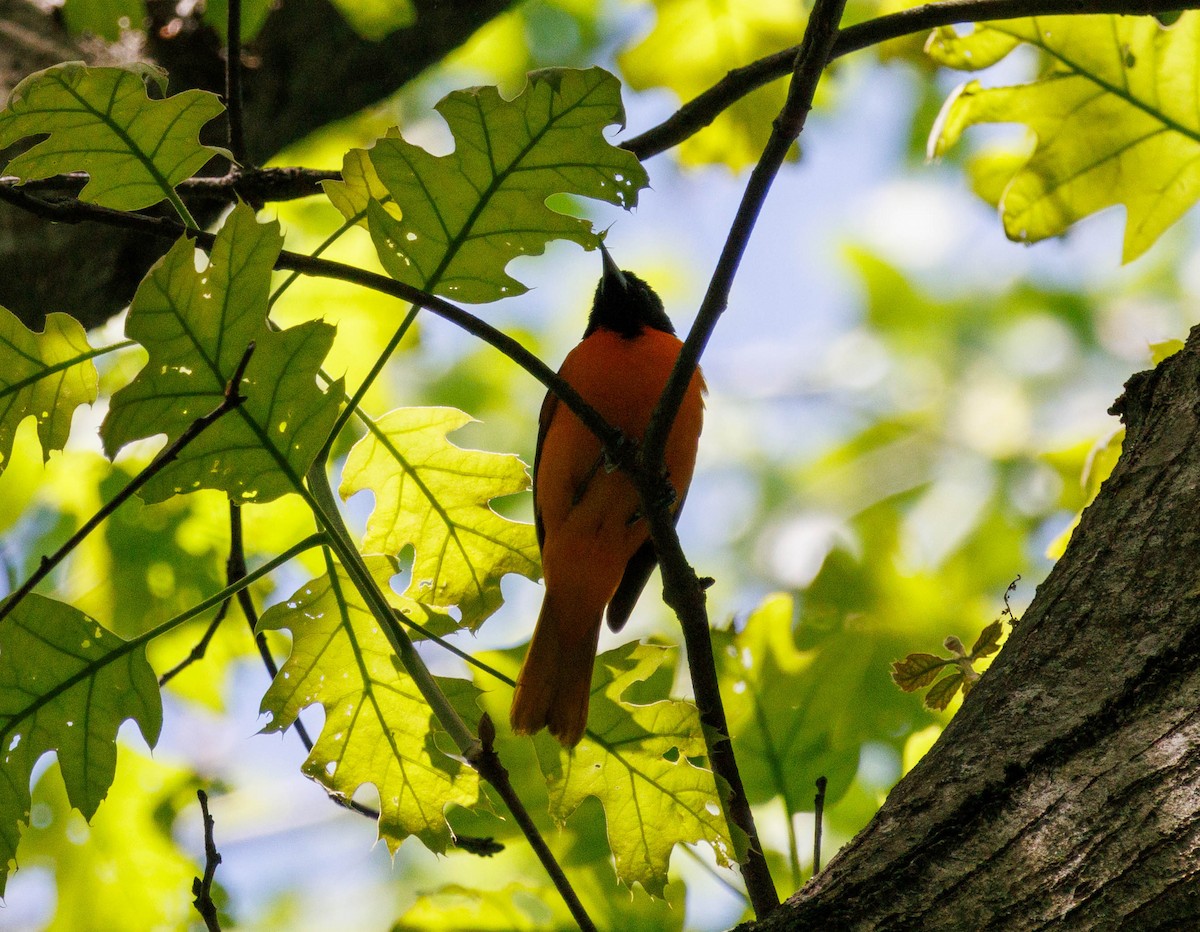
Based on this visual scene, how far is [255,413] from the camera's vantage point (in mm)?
1704

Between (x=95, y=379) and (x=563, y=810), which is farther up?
(x=95, y=379)

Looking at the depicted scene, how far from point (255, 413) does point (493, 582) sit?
694mm

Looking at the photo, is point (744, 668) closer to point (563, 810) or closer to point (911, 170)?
point (563, 810)

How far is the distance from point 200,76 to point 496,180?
5.62 ft

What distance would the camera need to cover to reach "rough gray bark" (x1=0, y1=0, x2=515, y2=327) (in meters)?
2.86

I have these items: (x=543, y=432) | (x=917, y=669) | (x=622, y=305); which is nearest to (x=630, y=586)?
(x=543, y=432)

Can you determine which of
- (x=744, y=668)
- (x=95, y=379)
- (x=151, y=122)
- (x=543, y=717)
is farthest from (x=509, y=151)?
(x=744, y=668)

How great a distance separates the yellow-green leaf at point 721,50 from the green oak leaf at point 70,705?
7.73 feet

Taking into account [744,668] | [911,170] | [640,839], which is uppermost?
[911,170]

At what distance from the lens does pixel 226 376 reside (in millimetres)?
1716

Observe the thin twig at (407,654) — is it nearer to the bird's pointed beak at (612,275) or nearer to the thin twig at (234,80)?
the thin twig at (234,80)

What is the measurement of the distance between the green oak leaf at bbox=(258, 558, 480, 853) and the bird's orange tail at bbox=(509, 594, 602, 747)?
0.80ft

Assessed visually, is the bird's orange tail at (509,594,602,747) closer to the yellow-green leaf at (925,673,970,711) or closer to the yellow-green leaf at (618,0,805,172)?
the yellow-green leaf at (925,673,970,711)

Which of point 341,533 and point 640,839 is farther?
point 640,839
